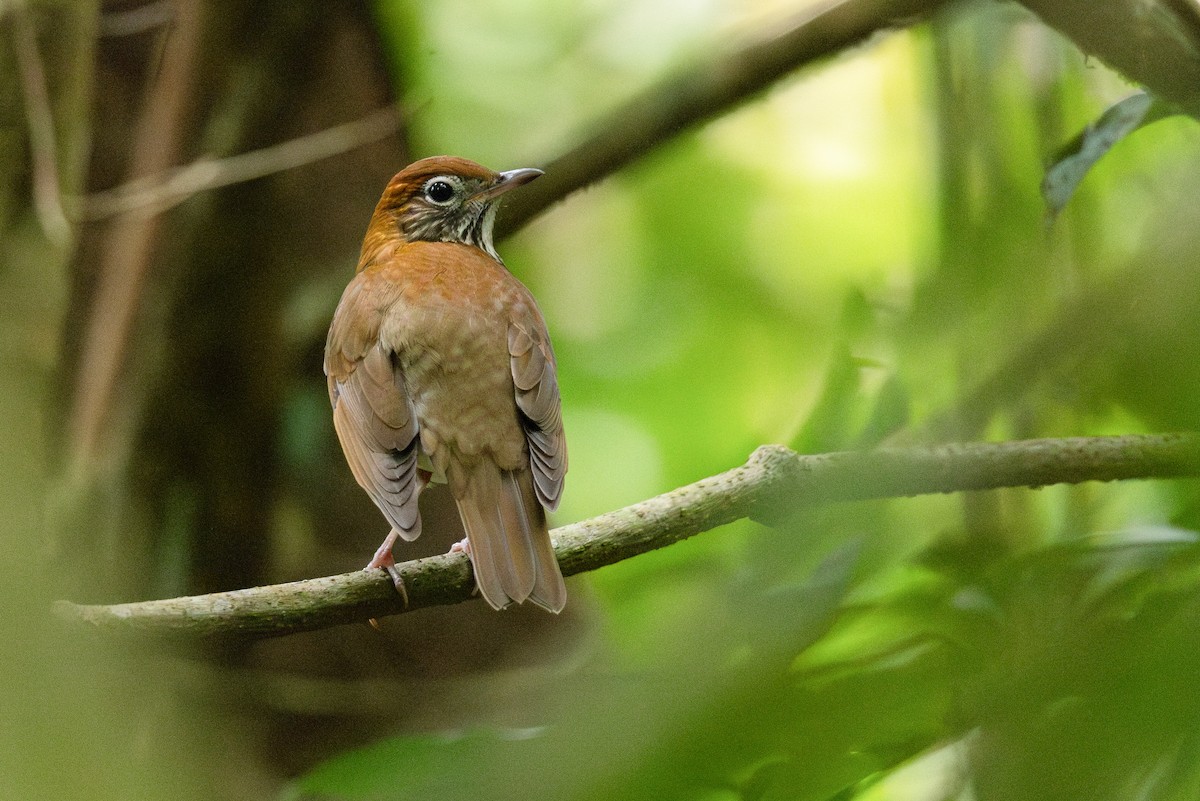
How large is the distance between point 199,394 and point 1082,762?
2.93 metres

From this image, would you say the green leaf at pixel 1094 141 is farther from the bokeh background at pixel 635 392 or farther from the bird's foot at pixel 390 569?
the bird's foot at pixel 390 569

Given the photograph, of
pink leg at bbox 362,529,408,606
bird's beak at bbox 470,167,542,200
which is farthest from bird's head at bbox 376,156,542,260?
pink leg at bbox 362,529,408,606

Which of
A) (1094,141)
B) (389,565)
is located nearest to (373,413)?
(389,565)

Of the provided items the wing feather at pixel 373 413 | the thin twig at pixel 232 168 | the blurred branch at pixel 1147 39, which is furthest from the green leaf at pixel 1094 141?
the thin twig at pixel 232 168

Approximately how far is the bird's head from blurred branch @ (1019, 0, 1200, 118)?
120 cm

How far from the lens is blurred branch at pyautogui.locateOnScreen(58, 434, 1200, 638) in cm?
166

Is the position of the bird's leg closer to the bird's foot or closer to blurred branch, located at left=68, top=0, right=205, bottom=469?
the bird's foot

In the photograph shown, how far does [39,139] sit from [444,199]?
0.99 m

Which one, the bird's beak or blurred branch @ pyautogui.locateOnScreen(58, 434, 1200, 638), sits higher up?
the bird's beak

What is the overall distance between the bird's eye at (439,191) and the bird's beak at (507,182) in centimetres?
8

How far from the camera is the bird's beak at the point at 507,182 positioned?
2506mm

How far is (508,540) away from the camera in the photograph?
1948mm

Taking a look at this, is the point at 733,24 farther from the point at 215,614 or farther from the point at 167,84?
the point at 215,614

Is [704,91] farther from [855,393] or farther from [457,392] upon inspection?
[855,393]
